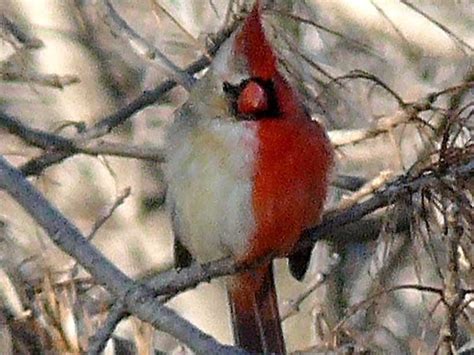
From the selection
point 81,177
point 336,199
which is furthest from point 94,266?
point 81,177

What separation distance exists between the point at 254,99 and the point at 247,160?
11cm

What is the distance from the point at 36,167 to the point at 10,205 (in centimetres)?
132

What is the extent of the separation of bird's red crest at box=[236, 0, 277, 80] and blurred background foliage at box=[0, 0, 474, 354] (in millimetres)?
344

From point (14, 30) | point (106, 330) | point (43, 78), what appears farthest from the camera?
point (14, 30)

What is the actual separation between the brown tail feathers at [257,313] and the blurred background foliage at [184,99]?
0.66 ft

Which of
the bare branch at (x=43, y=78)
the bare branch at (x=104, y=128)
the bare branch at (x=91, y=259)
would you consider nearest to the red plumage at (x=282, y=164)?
the bare branch at (x=91, y=259)

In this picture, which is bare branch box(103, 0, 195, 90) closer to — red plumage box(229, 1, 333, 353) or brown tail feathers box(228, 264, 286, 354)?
brown tail feathers box(228, 264, 286, 354)

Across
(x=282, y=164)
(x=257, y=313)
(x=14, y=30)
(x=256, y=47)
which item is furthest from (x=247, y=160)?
(x=14, y=30)

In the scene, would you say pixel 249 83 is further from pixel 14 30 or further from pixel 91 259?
pixel 14 30

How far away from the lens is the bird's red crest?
2.55 meters

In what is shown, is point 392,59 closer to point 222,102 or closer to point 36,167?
point 36,167

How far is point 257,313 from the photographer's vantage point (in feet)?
10.1

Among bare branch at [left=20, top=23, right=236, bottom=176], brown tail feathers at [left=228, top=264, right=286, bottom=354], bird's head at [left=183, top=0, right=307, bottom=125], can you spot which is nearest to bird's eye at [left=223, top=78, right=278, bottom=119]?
bird's head at [left=183, top=0, right=307, bottom=125]

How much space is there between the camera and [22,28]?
16.0 feet
